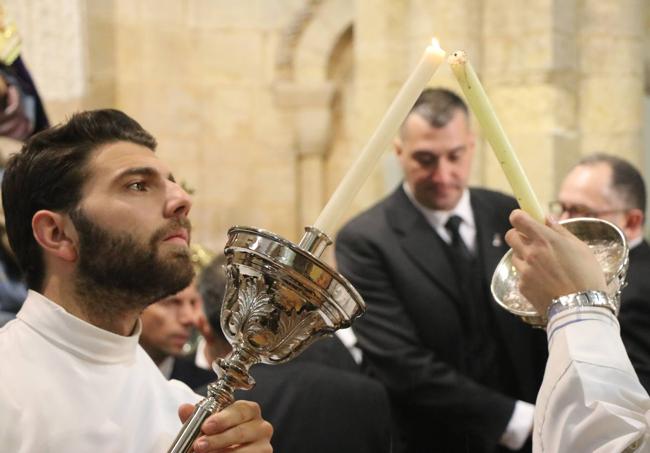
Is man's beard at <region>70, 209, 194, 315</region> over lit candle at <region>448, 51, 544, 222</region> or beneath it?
beneath

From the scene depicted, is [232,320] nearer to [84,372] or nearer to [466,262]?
[84,372]

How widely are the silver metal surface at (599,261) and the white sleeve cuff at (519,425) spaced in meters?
1.18

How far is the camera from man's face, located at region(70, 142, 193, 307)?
73.0 inches

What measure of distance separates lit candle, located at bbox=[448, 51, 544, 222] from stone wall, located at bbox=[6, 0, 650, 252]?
355 cm

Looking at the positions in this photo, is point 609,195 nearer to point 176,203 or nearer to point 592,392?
point 592,392

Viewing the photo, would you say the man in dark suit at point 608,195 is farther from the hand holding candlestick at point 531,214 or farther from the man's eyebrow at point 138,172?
the man's eyebrow at point 138,172

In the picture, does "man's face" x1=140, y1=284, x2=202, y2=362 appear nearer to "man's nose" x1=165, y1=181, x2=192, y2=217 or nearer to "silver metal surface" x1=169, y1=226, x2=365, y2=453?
"man's nose" x1=165, y1=181, x2=192, y2=217

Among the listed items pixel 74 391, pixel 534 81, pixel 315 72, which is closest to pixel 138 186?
pixel 74 391

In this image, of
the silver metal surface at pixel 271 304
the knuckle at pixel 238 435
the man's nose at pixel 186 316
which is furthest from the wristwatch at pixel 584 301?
the man's nose at pixel 186 316

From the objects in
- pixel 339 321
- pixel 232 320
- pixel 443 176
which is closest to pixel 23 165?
pixel 232 320

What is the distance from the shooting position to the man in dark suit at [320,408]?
2.41 metres

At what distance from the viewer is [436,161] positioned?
340 cm

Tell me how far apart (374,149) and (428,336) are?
185 centimetres

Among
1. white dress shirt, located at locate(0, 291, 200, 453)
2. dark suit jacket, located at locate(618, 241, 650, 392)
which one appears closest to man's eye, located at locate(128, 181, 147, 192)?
white dress shirt, located at locate(0, 291, 200, 453)
